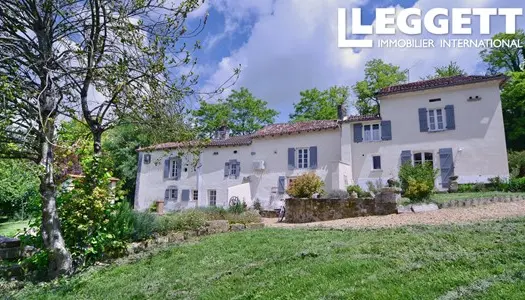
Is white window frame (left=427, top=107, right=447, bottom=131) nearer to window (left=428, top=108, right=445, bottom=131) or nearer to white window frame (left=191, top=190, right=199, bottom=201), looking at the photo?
window (left=428, top=108, right=445, bottom=131)

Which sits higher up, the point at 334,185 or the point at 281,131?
the point at 281,131

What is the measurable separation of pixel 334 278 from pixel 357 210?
7978mm

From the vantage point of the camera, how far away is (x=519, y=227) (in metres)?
5.91

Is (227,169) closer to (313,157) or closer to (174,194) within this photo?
(174,194)

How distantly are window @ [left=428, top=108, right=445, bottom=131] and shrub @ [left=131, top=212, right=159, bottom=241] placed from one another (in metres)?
15.1

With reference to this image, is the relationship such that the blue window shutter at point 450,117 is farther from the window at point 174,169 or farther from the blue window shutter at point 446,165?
the window at point 174,169

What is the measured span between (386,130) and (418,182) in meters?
7.64

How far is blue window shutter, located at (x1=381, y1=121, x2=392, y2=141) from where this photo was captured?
1867cm

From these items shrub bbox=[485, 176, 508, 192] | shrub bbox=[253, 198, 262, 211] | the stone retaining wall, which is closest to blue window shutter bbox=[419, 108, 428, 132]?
shrub bbox=[485, 176, 508, 192]

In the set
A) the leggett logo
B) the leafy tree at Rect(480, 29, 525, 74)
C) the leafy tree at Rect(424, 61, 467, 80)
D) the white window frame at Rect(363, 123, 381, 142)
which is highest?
the leafy tree at Rect(480, 29, 525, 74)

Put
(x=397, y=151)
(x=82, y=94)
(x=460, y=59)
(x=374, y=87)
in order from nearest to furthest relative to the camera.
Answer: (x=82, y=94)
(x=397, y=151)
(x=460, y=59)
(x=374, y=87)

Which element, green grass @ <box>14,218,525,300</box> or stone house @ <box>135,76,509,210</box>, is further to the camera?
stone house @ <box>135,76,509,210</box>

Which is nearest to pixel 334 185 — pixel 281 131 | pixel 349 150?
pixel 349 150

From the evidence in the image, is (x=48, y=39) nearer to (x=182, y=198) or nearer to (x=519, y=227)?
(x=519, y=227)
